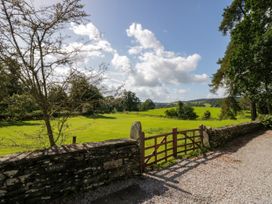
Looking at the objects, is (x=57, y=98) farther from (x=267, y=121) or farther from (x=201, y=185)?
(x=267, y=121)

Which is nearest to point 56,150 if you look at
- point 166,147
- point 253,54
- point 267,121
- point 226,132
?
point 166,147

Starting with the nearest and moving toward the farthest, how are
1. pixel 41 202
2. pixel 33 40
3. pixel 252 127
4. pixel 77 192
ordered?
pixel 41 202 → pixel 77 192 → pixel 33 40 → pixel 252 127

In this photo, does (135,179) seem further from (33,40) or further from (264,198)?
(33,40)

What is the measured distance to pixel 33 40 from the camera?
548 centimetres

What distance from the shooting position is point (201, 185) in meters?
5.95

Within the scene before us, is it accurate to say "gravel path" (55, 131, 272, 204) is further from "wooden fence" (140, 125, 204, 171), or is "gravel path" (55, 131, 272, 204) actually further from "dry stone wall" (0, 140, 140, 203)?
"wooden fence" (140, 125, 204, 171)

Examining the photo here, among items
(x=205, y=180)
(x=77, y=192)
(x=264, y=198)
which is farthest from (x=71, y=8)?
(x=264, y=198)

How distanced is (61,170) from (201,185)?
387cm

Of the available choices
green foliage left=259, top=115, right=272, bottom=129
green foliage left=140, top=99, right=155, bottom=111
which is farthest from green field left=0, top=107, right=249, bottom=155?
green foliage left=140, top=99, right=155, bottom=111

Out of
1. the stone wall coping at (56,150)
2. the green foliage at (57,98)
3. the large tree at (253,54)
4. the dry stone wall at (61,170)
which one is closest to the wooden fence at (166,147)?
the dry stone wall at (61,170)

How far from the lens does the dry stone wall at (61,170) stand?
4191 mm

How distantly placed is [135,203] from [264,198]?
3.30 metres

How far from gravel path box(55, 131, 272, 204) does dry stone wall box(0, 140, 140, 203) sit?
1.12 feet


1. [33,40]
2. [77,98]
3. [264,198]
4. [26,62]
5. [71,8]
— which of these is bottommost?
[264,198]
